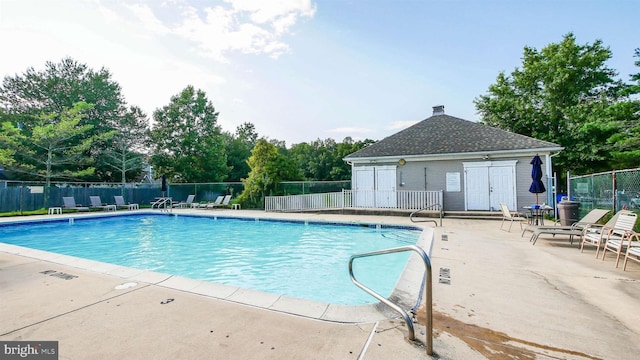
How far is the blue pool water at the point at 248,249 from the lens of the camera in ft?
17.3

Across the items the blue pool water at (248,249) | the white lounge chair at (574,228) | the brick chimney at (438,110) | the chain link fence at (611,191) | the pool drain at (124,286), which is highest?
the brick chimney at (438,110)

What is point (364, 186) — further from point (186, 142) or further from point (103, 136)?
point (186, 142)

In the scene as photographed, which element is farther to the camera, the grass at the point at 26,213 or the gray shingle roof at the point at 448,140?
the grass at the point at 26,213

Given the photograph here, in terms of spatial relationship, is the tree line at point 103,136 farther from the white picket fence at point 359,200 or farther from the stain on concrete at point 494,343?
the stain on concrete at point 494,343

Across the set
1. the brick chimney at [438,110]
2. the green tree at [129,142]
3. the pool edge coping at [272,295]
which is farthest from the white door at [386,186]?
the green tree at [129,142]

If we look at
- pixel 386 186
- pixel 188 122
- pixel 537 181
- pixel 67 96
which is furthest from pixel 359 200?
pixel 67 96

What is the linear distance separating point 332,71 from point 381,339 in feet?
45.4

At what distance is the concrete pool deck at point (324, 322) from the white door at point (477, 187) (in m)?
8.29

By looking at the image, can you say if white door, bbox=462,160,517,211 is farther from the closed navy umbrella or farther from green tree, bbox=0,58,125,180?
green tree, bbox=0,58,125,180

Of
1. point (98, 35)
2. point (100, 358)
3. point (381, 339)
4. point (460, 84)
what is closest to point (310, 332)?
point (381, 339)

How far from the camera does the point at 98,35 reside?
925 cm

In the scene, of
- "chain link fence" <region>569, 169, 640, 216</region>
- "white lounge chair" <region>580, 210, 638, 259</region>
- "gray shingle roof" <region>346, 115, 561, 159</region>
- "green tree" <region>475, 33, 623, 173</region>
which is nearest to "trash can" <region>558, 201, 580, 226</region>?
"chain link fence" <region>569, 169, 640, 216</region>

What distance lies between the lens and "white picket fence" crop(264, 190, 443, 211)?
41.6 ft

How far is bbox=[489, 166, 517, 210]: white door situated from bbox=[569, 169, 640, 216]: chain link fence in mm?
2026
